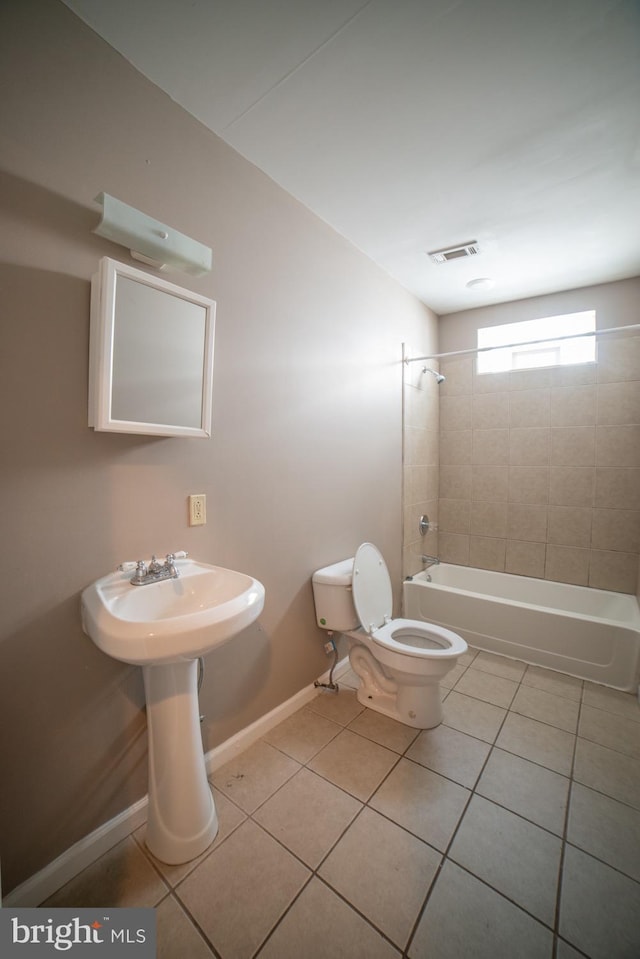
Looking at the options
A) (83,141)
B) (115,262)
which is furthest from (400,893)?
(83,141)

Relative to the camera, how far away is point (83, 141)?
1.12 m

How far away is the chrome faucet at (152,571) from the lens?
120 centimetres

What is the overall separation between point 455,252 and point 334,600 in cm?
219

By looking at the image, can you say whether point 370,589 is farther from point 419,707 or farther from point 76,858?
point 76,858

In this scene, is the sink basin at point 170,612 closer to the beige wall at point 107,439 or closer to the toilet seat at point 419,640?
the beige wall at point 107,439

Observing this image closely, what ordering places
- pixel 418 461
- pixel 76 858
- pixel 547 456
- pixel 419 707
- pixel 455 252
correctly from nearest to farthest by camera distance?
1. pixel 76 858
2. pixel 419 707
3. pixel 455 252
4. pixel 547 456
5. pixel 418 461

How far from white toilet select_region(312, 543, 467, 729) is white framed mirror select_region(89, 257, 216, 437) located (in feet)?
3.56

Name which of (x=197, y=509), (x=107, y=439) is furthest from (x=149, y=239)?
(x=197, y=509)

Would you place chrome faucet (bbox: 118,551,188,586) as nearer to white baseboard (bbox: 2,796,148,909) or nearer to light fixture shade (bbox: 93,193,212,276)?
white baseboard (bbox: 2,796,148,909)

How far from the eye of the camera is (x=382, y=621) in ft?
6.72

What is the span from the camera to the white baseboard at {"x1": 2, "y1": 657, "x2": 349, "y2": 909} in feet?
3.43

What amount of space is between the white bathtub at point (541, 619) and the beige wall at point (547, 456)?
127 millimetres

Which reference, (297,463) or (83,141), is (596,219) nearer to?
(297,463)

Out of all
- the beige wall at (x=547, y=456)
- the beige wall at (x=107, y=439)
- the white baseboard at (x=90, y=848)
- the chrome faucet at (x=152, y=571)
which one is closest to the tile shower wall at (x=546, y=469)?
the beige wall at (x=547, y=456)
